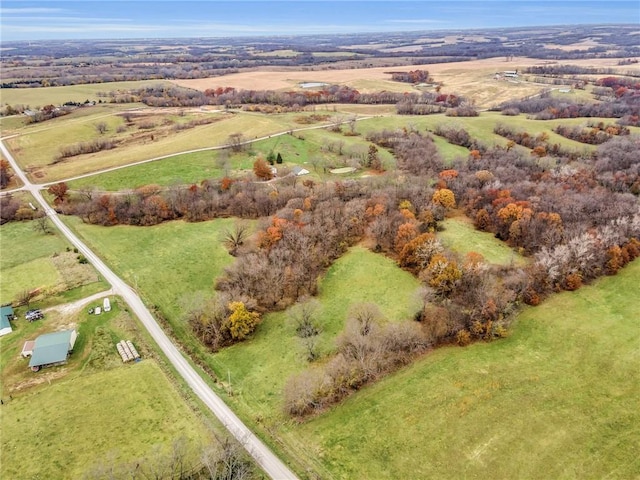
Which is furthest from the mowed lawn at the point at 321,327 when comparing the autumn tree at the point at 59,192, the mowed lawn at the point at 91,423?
the autumn tree at the point at 59,192

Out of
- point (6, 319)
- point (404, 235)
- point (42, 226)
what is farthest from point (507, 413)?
point (42, 226)

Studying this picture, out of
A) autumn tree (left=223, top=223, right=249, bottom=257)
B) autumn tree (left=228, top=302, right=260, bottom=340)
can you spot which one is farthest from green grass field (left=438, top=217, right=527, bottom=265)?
autumn tree (left=223, top=223, right=249, bottom=257)

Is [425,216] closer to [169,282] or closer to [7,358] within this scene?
[169,282]

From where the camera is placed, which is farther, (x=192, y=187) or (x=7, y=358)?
(x=192, y=187)

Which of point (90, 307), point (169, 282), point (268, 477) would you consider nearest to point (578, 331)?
point (268, 477)

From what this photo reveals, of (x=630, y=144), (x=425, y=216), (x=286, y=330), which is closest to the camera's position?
(x=286, y=330)

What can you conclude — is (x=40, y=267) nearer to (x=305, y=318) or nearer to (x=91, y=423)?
(x=91, y=423)

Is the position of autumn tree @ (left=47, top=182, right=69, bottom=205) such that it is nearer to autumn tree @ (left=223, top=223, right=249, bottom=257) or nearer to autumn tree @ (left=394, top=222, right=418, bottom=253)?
autumn tree @ (left=223, top=223, right=249, bottom=257)
